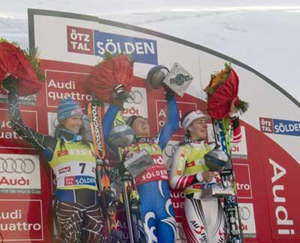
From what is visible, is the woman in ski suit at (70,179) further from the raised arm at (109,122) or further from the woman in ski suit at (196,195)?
the woman in ski suit at (196,195)

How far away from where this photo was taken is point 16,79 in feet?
12.3

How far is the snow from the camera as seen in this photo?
14.7 feet

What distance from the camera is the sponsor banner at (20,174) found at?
12.5 feet

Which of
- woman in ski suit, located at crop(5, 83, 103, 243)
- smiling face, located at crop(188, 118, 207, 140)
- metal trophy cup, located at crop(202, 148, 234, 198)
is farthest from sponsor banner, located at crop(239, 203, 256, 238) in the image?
woman in ski suit, located at crop(5, 83, 103, 243)

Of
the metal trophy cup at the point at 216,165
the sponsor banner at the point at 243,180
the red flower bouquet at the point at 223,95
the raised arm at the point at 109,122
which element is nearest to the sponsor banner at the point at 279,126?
the sponsor banner at the point at 243,180

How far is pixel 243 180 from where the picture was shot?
4547mm

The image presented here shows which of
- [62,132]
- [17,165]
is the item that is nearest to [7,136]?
[17,165]

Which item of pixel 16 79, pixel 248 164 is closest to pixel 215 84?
pixel 248 164

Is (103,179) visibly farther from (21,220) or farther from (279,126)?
(279,126)

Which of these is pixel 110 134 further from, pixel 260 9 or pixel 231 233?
pixel 260 9

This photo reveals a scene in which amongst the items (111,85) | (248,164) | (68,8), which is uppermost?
(68,8)

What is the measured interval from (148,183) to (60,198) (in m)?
0.46

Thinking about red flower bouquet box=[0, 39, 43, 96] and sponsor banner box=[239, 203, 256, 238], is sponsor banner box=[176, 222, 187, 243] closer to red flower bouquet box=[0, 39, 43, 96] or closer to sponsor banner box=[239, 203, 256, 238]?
sponsor banner box=[239, 203, 256, 238]

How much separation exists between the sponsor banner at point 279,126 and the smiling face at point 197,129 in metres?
0.57
